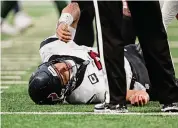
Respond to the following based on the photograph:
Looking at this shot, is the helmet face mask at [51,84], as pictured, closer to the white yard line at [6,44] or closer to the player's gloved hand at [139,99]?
the player's gloved hand at [139,99]

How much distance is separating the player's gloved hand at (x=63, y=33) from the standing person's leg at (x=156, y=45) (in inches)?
26.7

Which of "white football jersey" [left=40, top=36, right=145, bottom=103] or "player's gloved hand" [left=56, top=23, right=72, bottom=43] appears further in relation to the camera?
"white football jersey" [left=40, top=36, right=145, bottom=103]

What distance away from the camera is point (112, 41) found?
5.95 meters

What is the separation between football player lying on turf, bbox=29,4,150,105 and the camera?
22.2ft

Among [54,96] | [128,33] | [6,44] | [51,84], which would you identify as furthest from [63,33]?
[6,44]

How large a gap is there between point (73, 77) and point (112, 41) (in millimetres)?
1029

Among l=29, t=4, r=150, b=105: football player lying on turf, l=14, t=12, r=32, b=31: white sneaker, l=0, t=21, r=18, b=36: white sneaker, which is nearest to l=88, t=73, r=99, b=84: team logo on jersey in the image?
l=29, t=4, r=150, b=105: football player lying on turf

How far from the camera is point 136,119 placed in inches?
231

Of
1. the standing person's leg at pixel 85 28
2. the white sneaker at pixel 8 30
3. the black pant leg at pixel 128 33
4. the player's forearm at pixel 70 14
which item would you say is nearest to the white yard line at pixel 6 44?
the white sneaker at pixel 8 30

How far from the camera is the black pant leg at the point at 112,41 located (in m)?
5.95

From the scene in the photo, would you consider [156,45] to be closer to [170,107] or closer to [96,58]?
[170,107]

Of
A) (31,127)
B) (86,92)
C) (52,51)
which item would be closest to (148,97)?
(86,92)

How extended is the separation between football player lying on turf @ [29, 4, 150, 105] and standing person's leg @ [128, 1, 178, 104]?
0.57 meters

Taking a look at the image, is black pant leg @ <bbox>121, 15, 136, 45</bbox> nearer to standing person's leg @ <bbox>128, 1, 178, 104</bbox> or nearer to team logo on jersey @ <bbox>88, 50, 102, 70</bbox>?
team logo on jersey @ <bbox>88, 50, 102, 70</bbox>
